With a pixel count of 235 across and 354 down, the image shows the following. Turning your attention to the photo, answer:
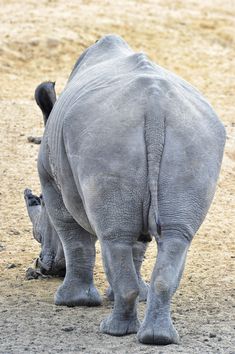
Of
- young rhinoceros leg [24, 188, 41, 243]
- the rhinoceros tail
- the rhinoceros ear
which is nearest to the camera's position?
the rhinoceros tail

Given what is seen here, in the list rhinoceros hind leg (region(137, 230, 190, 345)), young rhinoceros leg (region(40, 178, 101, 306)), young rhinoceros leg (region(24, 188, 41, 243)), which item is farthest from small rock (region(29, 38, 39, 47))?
rhinoceros hind leg (region(137, 230, 190, 345))

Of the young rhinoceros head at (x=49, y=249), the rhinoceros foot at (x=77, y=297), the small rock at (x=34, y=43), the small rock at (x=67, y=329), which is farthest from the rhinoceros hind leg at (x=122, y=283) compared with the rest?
the small rock at (x=34, y=43)

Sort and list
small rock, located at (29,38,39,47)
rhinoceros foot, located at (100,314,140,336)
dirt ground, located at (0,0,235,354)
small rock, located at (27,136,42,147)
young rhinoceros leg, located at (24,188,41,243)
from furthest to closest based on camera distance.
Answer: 1. small rock, located at (29,38,39,47)
2. small rock, located at (27,136,42,147)
3. young rhinoceros leg, located at (24,188,41,243)
4. dirt ground, located at (0,0,235,354)
5. rhinoceros foot, located at (100,314,140,336)

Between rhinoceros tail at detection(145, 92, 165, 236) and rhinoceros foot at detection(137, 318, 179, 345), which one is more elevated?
rhinoceros tail at detection(145, 92, 165, 236)

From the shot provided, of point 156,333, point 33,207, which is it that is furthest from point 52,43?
point 156,333

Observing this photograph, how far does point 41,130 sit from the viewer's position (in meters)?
12.1

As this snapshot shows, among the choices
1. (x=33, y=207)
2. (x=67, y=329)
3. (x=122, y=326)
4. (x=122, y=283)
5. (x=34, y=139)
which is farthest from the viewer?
(x=34, y=139)

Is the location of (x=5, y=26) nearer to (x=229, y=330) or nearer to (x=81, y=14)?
(x=81, y=14)

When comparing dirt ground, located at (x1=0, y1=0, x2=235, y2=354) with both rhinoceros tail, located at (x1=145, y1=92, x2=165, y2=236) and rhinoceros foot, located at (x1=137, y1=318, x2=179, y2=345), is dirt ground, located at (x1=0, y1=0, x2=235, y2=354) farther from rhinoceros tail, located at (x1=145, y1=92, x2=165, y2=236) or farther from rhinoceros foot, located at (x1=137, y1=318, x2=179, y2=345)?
rhinoceros tail, located at (x1=145, y1=92, x2=165, y2=236)

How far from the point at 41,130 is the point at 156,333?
19.4 feet

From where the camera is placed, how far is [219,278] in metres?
8.22

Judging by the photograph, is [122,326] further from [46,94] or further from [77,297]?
→ [46,94]

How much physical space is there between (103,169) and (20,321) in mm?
1161

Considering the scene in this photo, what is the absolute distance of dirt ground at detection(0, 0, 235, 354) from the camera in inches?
269
